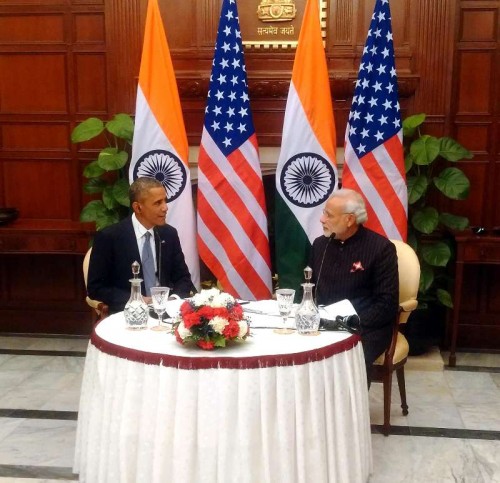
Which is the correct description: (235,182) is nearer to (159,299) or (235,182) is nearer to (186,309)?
(159,299)

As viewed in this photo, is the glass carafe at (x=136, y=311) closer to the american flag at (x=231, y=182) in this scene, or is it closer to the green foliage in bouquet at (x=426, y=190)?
the american flag at (x=231, y=182)

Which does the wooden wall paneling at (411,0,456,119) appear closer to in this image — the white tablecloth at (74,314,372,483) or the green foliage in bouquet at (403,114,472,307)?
the green foliage in bouquet at (403,114,472,307)

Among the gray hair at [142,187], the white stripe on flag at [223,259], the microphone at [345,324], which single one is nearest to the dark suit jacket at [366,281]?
the microphone at [345,324]

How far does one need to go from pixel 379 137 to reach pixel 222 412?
9.02ft

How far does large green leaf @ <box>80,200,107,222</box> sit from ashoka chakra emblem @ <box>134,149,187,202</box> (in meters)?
0.42

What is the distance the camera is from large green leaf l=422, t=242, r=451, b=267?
487 cm

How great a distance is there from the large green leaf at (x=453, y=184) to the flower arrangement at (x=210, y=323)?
2.61 meters

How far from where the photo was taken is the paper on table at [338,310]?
313cm

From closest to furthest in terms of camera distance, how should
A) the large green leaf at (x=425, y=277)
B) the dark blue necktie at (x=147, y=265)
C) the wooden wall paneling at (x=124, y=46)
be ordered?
the dark blue necktie at (x=147, y=265), the large green leaf at (x=425, y=277), the wooden wall paneling at (x=124, y=46)

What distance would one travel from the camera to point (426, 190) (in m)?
5.18

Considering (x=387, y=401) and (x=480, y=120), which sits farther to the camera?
(x=480, y=120)

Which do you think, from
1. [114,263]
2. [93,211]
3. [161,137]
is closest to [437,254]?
[161,137]

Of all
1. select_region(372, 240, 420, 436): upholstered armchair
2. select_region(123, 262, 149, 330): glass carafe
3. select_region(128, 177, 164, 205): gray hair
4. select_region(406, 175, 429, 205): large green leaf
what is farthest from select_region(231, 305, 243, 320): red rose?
select_region(406, 175, 429, 205): large green leaf

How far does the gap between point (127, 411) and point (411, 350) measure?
2943 mm
